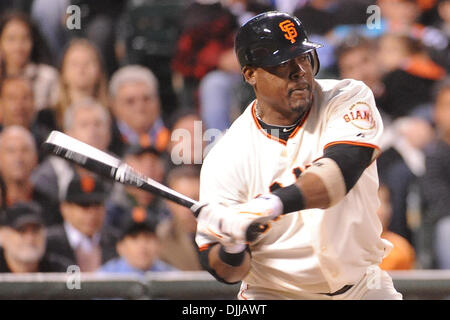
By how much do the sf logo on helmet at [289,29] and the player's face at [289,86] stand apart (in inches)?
2.9

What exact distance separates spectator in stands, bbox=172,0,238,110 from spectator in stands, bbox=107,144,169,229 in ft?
1.63

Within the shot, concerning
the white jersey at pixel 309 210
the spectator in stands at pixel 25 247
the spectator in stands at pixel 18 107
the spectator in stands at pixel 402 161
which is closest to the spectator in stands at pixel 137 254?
the spectator in stands at pixel 25 247

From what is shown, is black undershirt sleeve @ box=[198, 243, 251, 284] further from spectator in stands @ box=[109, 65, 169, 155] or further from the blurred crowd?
spectator in stands @ box=[109, 65, 169, 155]

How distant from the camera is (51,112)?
5516 mm

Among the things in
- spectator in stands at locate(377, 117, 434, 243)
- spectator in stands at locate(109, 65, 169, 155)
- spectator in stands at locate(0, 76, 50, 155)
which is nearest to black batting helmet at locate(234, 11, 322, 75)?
spectator in stands at locate(377, 117, 434, 243)

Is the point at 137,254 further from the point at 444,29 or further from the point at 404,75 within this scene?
the point at 444,29

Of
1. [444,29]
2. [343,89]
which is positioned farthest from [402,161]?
[343,89]

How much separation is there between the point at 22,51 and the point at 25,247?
1508mm

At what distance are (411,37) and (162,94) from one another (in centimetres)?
163

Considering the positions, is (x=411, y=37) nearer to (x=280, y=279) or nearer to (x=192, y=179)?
(x=192, y=179)

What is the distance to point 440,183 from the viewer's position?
15.7ft

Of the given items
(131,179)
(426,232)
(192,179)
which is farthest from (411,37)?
(131,179)

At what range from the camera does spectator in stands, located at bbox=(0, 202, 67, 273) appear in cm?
486

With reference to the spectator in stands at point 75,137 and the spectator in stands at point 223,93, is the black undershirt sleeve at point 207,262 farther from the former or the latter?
the spectator in stands at point 75,137
